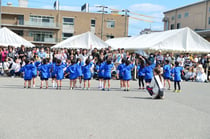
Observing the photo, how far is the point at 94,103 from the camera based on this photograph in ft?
29.4

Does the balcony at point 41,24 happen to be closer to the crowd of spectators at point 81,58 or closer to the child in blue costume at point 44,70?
the crowd of spectators at point 81,58

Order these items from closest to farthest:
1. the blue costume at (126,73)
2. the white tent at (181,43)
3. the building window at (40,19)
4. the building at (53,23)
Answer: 1. the blue costume at (126,73)
2. the white tent at (181,43)
3. the building at (53,23)
4. the building window at (40,19)

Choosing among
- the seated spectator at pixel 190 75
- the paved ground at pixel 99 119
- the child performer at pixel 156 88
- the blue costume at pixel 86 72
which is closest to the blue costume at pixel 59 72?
the blue costume at pixel 86 72

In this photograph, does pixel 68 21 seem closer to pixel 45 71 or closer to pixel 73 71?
pixel 45 71

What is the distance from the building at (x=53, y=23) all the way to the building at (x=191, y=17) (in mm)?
9233

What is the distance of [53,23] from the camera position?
50.0m

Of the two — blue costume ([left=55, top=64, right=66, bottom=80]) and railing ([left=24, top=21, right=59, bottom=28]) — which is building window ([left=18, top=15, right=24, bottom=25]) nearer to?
railing ([left=24, top=21, right=59, bottom=28])

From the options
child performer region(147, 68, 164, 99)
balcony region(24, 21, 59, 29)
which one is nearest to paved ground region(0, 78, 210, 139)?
child performer region(147, 68, 164, 99)

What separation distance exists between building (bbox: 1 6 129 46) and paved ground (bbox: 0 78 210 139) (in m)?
41.6

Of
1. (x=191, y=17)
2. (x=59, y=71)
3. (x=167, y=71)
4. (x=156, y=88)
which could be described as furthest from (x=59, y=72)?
(x=191, y=17)

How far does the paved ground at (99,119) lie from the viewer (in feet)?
17.9

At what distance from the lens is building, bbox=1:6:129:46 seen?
4894cm

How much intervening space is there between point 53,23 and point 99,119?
148 feet

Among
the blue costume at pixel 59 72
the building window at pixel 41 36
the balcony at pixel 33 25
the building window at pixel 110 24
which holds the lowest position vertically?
the blue costume at pixel 59 72
